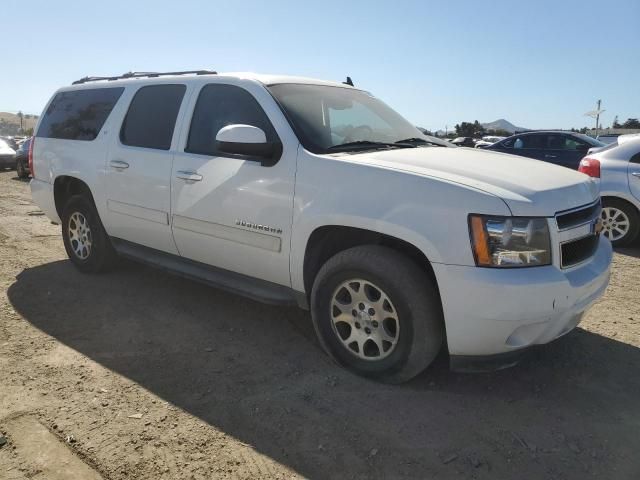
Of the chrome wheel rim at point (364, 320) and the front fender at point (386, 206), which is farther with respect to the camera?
the chrome wheel rim at point (364, 320)

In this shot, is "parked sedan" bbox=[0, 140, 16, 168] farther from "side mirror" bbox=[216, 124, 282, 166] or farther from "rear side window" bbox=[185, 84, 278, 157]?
"side mirror" bbox=[216, 124, 282, 166]

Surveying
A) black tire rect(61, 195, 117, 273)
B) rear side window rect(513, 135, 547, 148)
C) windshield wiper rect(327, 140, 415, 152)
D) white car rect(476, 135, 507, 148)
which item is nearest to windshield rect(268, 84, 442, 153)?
windshield wiper rect(327, 140, 415, 152)

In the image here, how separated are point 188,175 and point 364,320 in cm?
177

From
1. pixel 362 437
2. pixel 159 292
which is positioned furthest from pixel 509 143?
pixel 362 437

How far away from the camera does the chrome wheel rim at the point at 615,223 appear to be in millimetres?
6789

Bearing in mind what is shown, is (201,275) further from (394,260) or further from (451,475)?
(451,475)

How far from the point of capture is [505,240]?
2.68 meters

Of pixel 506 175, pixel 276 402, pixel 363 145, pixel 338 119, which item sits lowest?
pixel 276 402

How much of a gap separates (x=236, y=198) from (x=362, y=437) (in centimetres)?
180

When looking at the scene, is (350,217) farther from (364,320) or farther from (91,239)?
(91,239)

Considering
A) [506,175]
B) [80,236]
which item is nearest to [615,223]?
[506,175]

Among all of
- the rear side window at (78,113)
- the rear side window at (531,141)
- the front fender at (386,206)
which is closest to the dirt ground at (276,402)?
the front fender at (386,206)

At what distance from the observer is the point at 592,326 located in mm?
4113

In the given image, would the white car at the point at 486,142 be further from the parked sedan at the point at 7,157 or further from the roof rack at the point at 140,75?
the parked sedan at the point at 7,157
